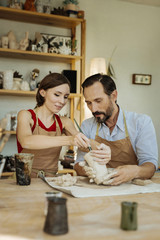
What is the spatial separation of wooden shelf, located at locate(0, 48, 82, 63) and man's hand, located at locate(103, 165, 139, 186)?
226 cm

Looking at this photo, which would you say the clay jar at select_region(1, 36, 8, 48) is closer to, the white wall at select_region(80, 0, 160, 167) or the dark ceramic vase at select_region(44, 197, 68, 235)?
the white wall at select_region(80, 0, 160, 167)

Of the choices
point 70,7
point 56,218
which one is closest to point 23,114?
point 56,218

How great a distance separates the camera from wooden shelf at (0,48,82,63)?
10.7 ft

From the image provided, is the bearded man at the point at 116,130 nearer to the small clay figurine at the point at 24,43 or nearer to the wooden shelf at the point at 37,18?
the small clay figurine at the point at 24,43

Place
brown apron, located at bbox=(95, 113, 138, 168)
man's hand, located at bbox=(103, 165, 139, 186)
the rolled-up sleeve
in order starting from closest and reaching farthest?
man's hand, located at bbox=(103, 165, 139, 186) → the rolled-up sleeve → brown apron, located at bbox=(95, 113, 138, 168)

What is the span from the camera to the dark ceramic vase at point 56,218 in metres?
0.75

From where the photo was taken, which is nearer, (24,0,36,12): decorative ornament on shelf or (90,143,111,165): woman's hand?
(90,143,111,165): woman's hand

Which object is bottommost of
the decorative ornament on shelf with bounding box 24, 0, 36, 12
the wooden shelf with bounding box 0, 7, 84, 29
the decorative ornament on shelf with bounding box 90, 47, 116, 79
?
the decorative ornament on shelf with bounding box 90, 47, 116, 79

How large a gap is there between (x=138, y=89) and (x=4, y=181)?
10.1 feet

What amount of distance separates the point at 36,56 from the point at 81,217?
9.24ft

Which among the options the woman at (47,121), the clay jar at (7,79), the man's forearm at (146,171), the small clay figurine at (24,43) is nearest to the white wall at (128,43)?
the small clay figurine at (24,43)

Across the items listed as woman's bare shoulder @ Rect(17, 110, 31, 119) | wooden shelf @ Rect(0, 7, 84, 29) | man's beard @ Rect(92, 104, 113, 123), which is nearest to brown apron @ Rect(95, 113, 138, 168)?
man's beard @ Rect(92, 104, 113, 123)

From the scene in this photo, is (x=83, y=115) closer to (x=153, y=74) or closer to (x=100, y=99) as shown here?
(x=153, y=74)

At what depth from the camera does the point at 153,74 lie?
167 inches
